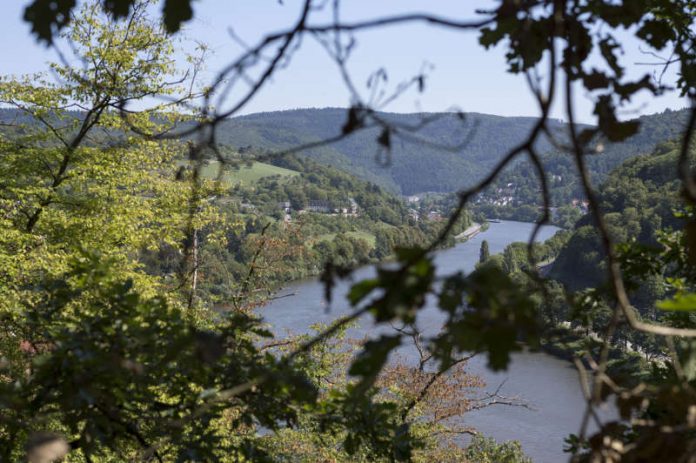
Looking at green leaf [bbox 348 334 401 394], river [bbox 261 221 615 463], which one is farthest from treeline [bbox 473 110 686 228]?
green leaf [bbox 348 334 401 394]

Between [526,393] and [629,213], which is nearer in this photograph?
[526,393]

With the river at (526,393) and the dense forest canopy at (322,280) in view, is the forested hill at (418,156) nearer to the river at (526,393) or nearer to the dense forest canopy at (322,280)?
the river at (526,393)

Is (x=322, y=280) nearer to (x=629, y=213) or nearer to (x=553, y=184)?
(x=629, y=213)

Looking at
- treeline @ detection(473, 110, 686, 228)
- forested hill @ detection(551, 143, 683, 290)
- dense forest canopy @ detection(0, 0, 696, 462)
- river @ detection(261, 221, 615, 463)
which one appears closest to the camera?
dense forest canopy @ detection(0, 0, 696, 462)

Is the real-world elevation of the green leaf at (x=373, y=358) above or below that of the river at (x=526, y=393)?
above

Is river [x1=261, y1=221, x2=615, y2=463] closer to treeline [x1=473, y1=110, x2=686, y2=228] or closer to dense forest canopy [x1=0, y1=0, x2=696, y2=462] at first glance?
dense forest canopy [x1=0, y1=0, x2=696, y2=462]

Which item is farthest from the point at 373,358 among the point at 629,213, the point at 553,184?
the point at 553,184

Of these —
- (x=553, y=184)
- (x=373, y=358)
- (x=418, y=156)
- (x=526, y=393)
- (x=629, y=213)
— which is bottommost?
(x=526, y=393)

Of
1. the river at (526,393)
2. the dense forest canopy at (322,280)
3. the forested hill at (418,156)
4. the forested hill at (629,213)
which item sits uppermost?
the forested hill at (418,156)

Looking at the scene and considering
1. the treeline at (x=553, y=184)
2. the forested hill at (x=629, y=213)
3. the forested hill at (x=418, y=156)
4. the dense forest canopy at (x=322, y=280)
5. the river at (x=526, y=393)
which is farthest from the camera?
the forested hill at (x=418, y=156)

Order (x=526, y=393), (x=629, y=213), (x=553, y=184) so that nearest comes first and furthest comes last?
(x=526, y=393) → (x=629, y=213) → (x=553, y=184)

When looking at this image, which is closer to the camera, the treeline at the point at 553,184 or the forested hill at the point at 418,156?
the treeline at the point at 553,184

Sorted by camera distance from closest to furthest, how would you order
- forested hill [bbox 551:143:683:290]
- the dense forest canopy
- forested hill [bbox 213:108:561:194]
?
the dense forest canopy < forested hill [bbox 551:143:683:290] < forested hill [bbox 213:108:561:194]

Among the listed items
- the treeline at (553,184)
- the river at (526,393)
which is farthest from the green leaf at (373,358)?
the treeline at (553,184)
